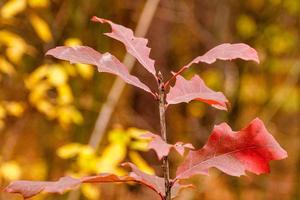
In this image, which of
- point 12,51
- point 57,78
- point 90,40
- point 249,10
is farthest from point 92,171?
point 249,10

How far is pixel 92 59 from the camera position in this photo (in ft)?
2.88

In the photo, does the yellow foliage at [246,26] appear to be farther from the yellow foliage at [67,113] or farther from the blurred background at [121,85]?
the yellow foliage at [67,113]

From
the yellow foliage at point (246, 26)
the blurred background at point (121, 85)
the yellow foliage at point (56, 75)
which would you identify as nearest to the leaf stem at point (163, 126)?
the blurred background at point (121, 85)

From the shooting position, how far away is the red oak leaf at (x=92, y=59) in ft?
2.83

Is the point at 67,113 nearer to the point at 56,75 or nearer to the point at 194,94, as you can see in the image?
the point at 56,75

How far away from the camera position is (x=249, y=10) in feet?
13.0

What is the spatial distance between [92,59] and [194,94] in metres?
0.17

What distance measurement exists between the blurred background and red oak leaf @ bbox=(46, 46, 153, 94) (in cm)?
130

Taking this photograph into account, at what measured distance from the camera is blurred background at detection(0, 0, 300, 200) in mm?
2699

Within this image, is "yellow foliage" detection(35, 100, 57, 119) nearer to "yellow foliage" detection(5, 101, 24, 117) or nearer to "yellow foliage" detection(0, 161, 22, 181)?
"yellow foliage" detection(5, 101, 24, 117)

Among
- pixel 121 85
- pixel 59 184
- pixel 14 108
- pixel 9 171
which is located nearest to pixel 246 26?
pixel 121 85

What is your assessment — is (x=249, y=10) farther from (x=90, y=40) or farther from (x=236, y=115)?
(x=90, y=40)

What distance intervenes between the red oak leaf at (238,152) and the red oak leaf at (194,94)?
0.04m

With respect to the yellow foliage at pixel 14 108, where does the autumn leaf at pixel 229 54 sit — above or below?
below
